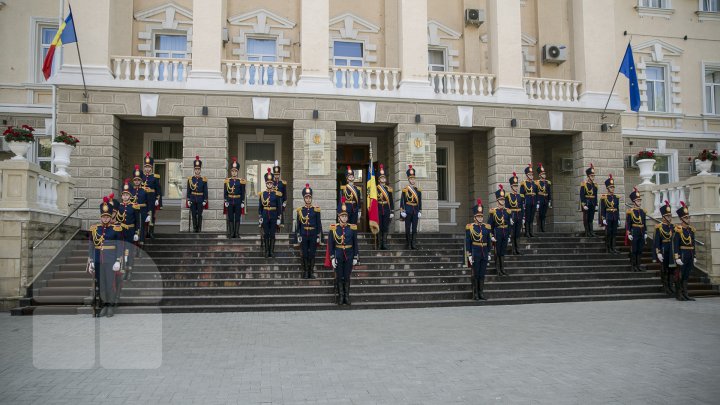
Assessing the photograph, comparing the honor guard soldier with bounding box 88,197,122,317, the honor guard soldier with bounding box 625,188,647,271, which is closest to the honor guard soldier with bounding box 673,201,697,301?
the honor guard soldier with bounding box 625,188,647,271

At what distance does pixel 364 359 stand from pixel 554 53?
17608 millimetres

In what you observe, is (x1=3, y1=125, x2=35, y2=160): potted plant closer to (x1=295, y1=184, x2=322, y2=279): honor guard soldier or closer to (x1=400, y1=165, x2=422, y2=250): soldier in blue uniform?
(x1=295, y1=184, x2=322, y2=279): honor guard soldier

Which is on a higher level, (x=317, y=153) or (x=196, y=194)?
(x=317, y=153)

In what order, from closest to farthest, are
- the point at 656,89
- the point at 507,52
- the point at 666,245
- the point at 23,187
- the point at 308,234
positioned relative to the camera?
1. the point at 23,187
2. the point at 308,234
3. the point at 666,245
4. the point at 507,52
5. the point at 656,89

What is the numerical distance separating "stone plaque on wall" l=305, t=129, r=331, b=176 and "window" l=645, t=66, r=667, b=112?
1378 centimetres

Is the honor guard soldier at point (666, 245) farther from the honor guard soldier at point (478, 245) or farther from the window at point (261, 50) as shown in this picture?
the window at point (261, 50)

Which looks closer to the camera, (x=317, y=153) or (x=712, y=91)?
(x=317, y=153)

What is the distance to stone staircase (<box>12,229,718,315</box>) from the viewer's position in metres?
11.7

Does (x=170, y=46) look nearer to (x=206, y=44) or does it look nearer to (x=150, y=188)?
(x=206, y=44)

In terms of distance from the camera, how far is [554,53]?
20.9m

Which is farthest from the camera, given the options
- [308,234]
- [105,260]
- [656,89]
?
[656,89]

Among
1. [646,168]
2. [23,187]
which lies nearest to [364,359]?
[23,187]

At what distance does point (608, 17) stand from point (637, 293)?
37.1 feet

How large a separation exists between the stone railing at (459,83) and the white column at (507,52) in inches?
15.9
